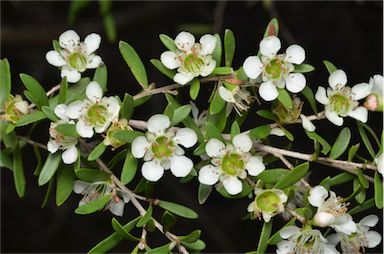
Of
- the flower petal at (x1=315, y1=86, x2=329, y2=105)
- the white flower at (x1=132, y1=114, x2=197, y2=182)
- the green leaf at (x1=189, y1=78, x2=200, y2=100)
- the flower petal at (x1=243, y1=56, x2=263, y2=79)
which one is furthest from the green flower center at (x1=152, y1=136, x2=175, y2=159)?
the flower petal at (x1=315, y1=86, x2=329, y2=105)

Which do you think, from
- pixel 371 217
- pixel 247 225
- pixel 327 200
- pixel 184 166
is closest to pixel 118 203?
pixel 184 166

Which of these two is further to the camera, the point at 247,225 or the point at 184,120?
the point at 247,225

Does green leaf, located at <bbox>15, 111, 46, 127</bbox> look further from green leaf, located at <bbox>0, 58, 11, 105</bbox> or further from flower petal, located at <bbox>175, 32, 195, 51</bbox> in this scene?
flower petal, located at <bbox>175, 32, 195, 51</bbox>

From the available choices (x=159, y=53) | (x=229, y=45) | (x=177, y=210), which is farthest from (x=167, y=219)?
(x=159, y=53)

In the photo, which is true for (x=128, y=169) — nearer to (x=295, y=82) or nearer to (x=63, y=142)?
(x=63, y=142)

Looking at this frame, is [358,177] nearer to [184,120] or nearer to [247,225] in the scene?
[184,120]

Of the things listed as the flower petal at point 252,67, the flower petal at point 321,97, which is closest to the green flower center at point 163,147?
the flower petal at point 252,67

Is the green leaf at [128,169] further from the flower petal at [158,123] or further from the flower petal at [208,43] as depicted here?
the flower petal at [208,43]
